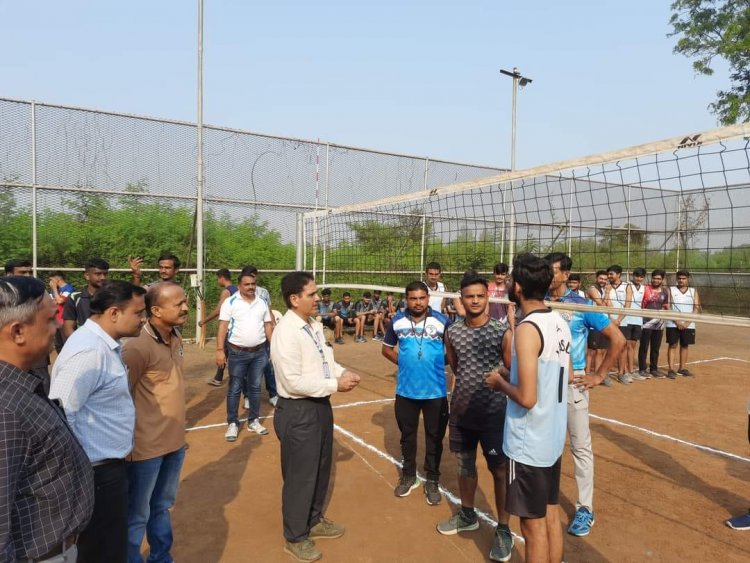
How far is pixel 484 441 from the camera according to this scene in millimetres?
Result: 3551

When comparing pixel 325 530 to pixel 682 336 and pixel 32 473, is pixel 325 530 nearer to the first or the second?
pixel 32 473

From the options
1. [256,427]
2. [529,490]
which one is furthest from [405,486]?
[256,427]

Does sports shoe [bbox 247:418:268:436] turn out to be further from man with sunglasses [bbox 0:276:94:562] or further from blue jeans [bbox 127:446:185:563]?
man with sunglasses [bbox 0:276:94:562]

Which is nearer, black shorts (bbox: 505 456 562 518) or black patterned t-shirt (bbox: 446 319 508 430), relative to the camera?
black shorts (bbox: 505 456 562 518)

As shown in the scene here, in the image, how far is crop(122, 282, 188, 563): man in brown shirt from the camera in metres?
2.78

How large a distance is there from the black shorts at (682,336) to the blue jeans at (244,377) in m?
7.54

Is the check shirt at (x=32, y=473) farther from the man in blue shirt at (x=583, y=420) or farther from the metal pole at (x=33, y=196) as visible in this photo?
the metal pole at (x=33, y=196)

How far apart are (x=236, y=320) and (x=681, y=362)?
815 cm

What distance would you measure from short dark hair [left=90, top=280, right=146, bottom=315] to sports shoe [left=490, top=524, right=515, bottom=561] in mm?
2733

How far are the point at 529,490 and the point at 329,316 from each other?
10.2m

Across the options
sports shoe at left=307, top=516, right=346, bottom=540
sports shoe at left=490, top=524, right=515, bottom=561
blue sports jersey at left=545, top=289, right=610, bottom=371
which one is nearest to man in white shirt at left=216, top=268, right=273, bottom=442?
sports shoe at left=307, top=516, right=346, bottom=540

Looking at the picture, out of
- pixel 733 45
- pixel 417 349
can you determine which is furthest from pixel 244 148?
pixel 733 45

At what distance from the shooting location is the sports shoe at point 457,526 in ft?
12.1

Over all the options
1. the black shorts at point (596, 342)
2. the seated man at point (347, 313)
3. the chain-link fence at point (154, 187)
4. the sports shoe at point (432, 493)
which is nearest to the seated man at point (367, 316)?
the seated man at point (347, 313)
